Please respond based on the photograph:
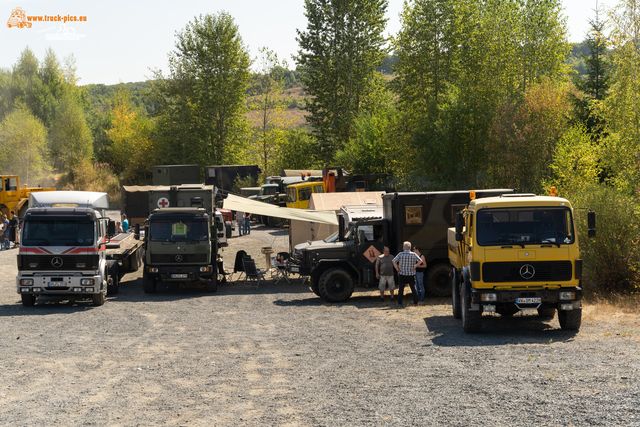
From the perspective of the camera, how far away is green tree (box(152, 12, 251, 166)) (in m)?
60.5

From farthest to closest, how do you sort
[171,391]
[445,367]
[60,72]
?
[60,72] < [445,367] < [171,391]

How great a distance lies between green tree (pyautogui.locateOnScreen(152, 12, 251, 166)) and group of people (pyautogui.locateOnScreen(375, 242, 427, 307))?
156ft

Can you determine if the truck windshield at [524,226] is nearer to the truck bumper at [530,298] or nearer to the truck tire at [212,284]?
the truck bumper at [530,298]

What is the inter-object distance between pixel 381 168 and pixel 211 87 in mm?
24243

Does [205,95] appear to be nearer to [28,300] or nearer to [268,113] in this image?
[268,113]

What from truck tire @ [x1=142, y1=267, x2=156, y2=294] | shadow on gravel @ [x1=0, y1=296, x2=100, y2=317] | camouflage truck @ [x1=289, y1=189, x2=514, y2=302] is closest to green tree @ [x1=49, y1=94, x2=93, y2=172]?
truck tire @ [x1=142, y1=267, x2=156, y2=294]

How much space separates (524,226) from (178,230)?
426 inches

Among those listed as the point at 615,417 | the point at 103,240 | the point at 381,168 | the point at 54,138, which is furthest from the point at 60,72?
the point at 615,417

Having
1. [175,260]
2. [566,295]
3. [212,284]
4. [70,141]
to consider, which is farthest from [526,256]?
[70,141]

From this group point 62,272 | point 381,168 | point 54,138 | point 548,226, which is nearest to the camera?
point 548,226

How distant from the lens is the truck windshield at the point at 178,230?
18.2m

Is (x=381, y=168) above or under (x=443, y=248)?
above

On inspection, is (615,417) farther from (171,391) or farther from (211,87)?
(211,87)

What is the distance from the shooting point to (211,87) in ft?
199
